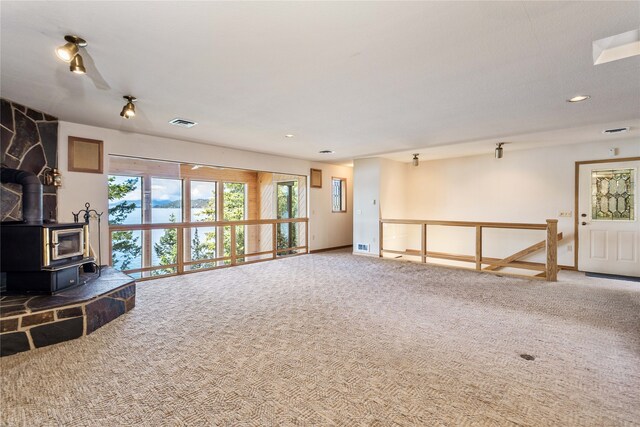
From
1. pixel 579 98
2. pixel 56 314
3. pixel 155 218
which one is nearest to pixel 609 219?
pixel 579 98

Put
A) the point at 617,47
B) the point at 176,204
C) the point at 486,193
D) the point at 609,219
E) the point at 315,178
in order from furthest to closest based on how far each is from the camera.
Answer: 1. the point at 315,178
2. the point at 176,204
3. the point at 486,193
4. the point at 609,219
5. the point at 617,47

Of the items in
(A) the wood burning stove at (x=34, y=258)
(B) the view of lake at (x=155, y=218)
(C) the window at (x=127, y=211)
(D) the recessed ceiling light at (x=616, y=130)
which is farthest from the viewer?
(B) the view of lake at (x=155, y=218)

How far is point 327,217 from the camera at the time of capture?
28.8ft

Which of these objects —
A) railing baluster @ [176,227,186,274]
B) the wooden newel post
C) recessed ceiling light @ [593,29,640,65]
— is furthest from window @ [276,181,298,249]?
recessed ceiling light @ [593,29,640,65]

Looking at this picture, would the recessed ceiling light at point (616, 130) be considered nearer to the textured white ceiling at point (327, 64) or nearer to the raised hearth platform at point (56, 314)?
the textured white ceiling at point (327, 64)

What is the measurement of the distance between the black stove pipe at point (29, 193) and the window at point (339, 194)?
656 cm

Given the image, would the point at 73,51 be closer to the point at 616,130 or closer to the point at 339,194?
the point at 616,130

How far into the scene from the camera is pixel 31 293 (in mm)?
3213

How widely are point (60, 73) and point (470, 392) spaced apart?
14.4 ft

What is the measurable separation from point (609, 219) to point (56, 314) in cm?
857

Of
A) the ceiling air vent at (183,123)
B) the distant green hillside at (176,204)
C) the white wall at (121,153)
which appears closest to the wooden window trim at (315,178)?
the white wall at (121,153)

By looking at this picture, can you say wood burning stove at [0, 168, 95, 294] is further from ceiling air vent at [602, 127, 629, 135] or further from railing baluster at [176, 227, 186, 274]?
ceiling air vent at [602, 127, 629, 135]

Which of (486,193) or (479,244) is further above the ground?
(486,193)

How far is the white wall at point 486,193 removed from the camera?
619 cm
